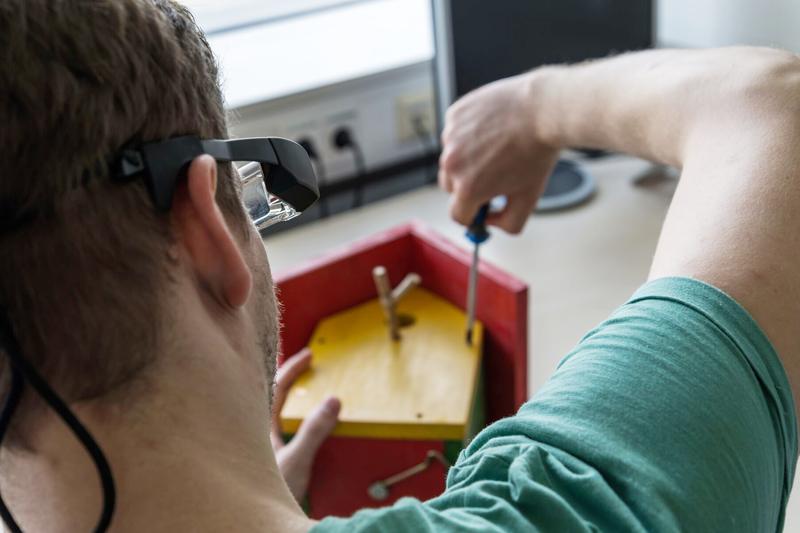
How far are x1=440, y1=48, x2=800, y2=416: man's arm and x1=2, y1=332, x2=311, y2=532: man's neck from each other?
340mm

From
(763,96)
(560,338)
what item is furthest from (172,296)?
(560,338)

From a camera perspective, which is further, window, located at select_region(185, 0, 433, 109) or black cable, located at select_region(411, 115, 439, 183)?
black cable, located at select_region(411, 115, 439, 183)

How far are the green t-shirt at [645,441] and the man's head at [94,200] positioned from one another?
16 cm

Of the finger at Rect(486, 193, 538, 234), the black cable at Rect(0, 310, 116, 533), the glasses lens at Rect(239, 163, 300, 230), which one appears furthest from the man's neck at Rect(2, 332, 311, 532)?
the finger at Rect(486, 193, 538, 234)

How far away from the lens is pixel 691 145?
0.77m

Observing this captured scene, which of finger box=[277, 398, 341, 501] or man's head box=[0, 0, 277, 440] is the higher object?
man's head box=[0, 0, 277, 440]

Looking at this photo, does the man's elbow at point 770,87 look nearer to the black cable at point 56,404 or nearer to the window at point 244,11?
the black cable at point 56,404

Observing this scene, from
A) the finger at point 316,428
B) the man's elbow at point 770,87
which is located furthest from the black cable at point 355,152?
the man's elbow at point 770,87

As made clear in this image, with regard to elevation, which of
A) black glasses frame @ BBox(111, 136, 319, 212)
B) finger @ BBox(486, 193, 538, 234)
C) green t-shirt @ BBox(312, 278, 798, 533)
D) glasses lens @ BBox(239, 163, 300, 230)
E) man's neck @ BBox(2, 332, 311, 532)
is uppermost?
black glasses frame @ BBox(111, 136, 319, 212)

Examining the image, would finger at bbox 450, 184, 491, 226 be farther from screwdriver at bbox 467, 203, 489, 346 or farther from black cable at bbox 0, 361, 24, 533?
black cable at bbox 0, 361, 24, 533

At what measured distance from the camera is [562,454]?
1.81ft

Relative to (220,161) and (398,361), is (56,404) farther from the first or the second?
(398,361)

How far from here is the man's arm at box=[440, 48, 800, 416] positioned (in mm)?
627

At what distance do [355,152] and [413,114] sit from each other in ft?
0.47
